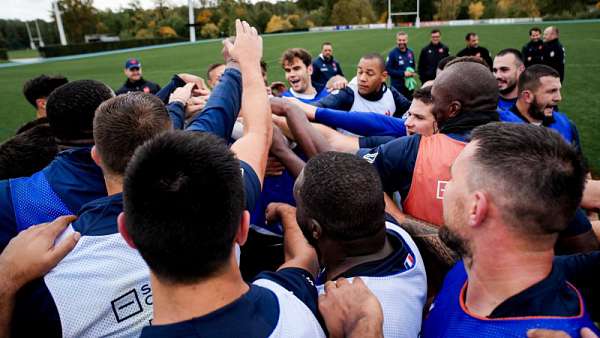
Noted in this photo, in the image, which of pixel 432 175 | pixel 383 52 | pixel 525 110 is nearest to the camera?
pixel 432 175

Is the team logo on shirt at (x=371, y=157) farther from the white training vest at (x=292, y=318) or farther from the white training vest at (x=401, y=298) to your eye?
the white training vest at (x=292, y=318)

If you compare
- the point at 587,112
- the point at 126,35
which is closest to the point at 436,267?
the point at 587,112

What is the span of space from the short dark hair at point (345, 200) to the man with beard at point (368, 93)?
3.07m

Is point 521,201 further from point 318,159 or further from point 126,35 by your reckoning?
point 126,35

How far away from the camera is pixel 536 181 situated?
1.34 metres

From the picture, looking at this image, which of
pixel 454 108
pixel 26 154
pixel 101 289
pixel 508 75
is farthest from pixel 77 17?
pixel 101 289

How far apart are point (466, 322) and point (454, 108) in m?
1.34

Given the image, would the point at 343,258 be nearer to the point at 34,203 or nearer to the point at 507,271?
the point at 507,271

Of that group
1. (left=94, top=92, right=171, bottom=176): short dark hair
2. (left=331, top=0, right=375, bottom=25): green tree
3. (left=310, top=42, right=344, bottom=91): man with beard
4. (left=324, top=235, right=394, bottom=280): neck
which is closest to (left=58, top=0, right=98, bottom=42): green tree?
(left=331, top=0, right=375, bottom=25): green tree

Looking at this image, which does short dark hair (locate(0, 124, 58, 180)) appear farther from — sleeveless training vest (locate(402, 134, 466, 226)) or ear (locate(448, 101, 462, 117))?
ear (locate(448, 101, 462, 117))

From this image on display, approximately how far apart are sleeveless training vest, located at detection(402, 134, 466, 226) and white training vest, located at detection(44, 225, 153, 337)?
1.46 m

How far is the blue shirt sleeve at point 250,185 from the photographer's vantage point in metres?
1.67

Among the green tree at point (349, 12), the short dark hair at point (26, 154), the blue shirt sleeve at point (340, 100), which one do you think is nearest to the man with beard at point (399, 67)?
the blue shirt sleeve at point (340, 100)

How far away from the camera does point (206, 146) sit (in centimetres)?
120
